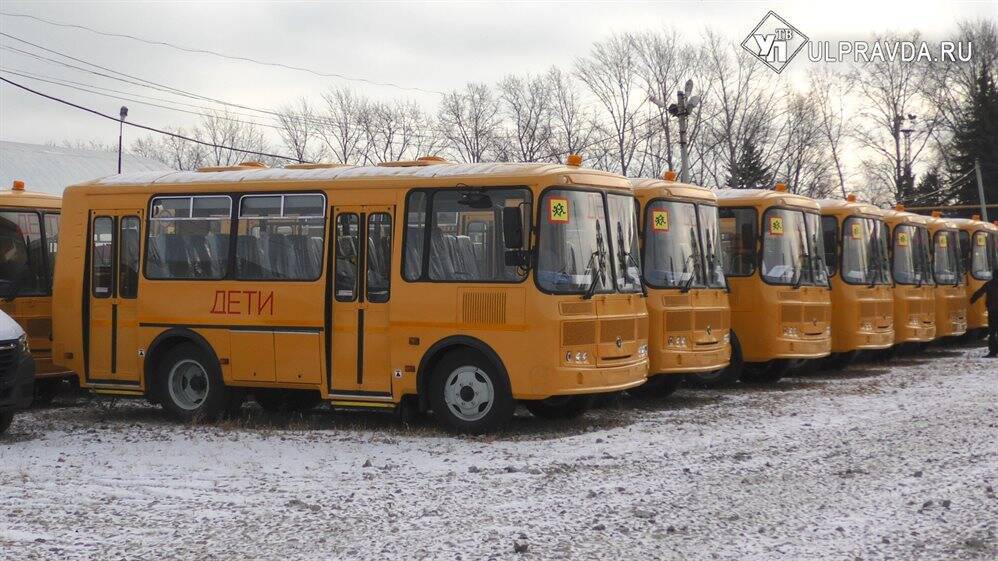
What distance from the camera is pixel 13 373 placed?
1323cm

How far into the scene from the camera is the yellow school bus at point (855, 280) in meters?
21.5

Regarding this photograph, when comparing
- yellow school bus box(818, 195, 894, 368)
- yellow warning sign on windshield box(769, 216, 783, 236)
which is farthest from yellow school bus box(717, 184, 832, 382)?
yellow school bus box(818, 195, 894, 368)

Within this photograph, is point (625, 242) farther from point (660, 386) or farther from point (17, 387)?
point (17, 387)

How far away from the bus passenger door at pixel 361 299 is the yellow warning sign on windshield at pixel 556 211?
181 centimetres

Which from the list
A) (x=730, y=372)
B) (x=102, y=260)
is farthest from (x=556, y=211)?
(x=730, y=372)

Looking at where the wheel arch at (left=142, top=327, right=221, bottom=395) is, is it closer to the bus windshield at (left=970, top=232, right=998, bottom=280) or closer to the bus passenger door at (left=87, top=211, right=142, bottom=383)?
the bus passenger door at (left=87, top=211, right=142, bottom=383)

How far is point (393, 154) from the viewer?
198 feet

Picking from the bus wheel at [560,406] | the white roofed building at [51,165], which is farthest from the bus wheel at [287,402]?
the white roofed building at [51,165]

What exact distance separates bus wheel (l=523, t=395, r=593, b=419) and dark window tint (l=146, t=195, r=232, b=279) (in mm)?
3762

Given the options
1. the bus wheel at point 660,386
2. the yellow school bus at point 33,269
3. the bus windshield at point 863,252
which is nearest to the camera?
the yellow school bus at point 33,269

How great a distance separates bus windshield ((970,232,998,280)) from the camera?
29672mm

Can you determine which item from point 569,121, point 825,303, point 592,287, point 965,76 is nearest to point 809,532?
point 592,287

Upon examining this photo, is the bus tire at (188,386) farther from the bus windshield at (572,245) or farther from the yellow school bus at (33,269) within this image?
the bus windshield at (572,245)

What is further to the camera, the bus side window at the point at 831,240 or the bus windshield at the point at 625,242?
the bus side window at the point at 831,240
